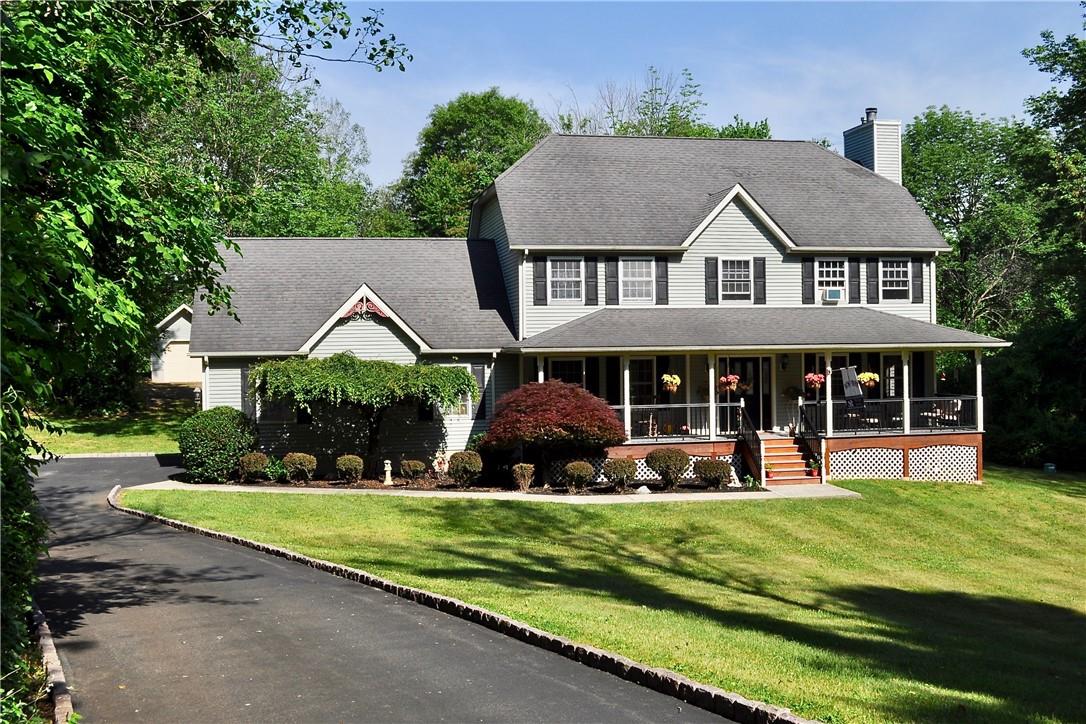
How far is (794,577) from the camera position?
17.9 meters

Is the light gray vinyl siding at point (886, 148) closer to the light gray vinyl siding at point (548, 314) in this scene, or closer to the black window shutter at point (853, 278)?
the black window shutter at point (853, 278)

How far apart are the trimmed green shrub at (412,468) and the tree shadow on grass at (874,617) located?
396 centimetres

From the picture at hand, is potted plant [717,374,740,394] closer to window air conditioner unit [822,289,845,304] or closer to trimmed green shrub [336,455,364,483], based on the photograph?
window air conditioner unit [822,289,845,304]

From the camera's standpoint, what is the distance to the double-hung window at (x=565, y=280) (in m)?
28.9

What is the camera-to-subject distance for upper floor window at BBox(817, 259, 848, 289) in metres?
30.8

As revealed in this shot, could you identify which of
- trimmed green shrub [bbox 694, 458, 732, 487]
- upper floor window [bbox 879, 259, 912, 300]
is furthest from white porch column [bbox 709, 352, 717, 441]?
upper floor window [bbox 879, 259, 912, 300]

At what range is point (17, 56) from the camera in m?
9.07

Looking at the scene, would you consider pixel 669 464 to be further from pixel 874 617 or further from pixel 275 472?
pixel 874 617

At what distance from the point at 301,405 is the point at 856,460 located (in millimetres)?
15052

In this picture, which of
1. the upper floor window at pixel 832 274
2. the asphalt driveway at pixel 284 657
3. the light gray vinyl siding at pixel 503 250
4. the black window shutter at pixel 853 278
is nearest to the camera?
the asphalt driveway at pixel 284 657

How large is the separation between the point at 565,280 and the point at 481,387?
12.7ft

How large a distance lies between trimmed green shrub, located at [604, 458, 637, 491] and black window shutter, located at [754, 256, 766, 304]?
7612 mm

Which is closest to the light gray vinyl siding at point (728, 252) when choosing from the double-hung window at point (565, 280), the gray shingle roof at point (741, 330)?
the gray shingle roof at point (741, 330)

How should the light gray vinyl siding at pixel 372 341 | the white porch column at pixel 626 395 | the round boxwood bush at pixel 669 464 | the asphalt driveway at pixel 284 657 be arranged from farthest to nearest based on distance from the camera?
the light gray vinyl siding at pixel 372 341 → the white porch column at pixel 626 395 → the round boxwood bush at pixel 669 464 → the asphalt driveway at pixel 284 657
